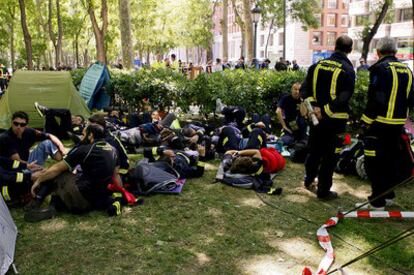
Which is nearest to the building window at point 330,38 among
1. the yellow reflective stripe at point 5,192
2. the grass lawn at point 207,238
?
the grass lawn at point 207,238

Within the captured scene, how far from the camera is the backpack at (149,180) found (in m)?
5.70

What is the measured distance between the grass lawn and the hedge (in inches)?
162

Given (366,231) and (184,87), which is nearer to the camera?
(366,231)

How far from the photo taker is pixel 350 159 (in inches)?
259

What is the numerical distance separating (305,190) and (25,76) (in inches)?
284

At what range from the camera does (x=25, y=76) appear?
9953 mm

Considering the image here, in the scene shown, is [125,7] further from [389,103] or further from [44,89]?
[389,103]

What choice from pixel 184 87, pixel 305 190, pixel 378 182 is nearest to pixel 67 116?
pixel 184 87

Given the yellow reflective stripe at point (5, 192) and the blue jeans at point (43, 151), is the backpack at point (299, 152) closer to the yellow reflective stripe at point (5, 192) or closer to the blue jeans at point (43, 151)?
the blue jeans at point (43, 151)

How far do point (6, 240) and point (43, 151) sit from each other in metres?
3.08

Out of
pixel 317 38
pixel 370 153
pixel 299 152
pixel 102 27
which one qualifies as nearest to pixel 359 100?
pixel 299 152

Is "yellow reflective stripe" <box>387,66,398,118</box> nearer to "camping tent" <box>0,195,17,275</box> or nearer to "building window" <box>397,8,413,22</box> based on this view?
"camping tent" <box>0,195,17,275</box>

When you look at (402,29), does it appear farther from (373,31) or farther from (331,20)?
(373,31)

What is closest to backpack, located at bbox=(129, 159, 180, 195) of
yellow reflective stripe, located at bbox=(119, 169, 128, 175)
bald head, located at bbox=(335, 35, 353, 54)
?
yellow reflective stripe, located at bbox=(119, 169, 128, 175)
